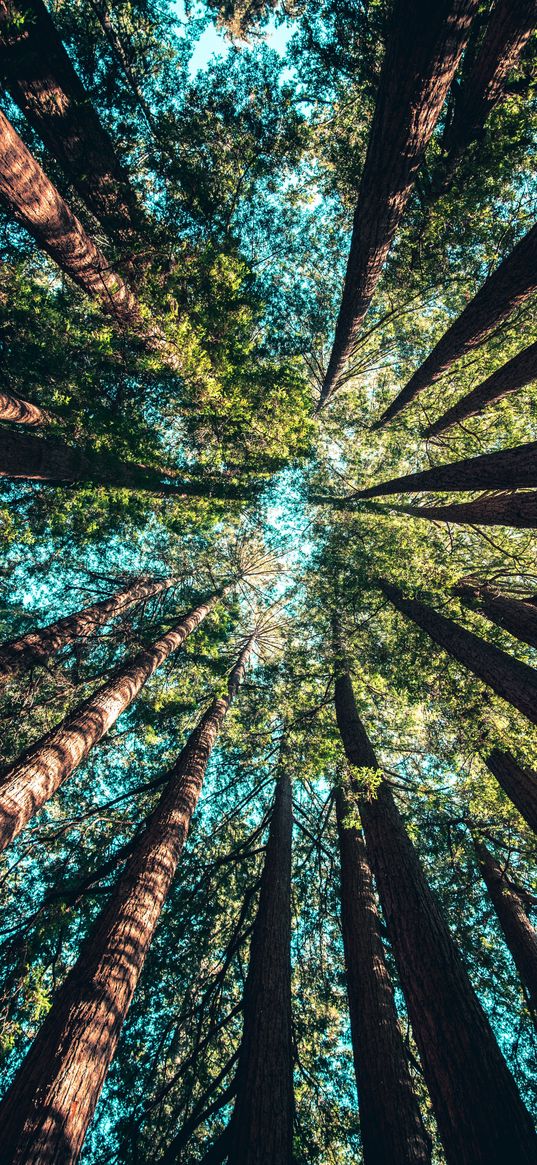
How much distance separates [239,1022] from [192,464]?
11.0 meters

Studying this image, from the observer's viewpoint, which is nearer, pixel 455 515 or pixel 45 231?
pixel 45 231

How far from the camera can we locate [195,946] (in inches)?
241

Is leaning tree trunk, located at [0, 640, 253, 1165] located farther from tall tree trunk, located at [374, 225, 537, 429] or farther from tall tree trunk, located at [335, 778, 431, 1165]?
tall tree trunk, located at [374, 225, 537, 429]

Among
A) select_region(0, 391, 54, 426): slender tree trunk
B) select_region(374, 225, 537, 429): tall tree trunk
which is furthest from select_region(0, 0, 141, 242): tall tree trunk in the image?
select_region(374, 225, 537, 429): tall tree trunk

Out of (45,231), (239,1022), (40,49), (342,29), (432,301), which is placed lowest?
(239,1022)

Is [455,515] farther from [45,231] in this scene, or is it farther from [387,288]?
[45,231]

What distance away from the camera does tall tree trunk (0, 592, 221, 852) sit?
409 centimetres

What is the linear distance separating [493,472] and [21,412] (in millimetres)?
8209

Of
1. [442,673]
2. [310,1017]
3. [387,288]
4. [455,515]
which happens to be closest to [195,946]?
[310,1017]

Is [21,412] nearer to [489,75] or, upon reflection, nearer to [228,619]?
[228,619]

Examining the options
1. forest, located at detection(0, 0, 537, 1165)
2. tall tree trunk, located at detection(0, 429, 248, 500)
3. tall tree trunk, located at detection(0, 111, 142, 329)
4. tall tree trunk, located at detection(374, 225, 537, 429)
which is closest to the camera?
forest, located at detection(0, 0, 537, 1165)

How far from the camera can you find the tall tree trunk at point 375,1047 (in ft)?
11.2

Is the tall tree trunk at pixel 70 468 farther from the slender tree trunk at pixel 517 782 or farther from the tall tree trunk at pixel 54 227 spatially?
the slender tree trunk at pixel 517 782

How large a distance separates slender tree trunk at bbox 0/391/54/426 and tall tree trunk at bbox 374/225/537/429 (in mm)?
8095
